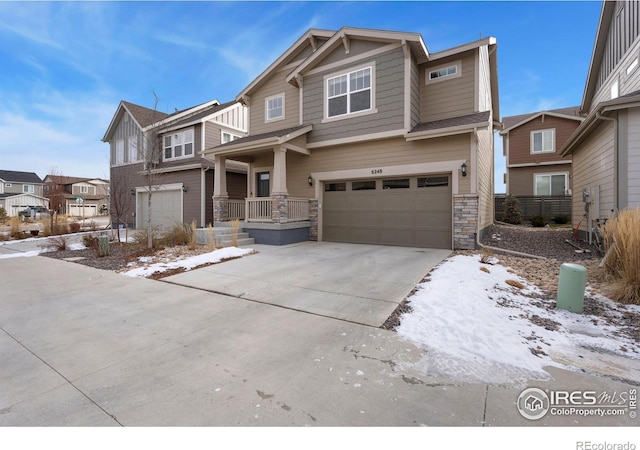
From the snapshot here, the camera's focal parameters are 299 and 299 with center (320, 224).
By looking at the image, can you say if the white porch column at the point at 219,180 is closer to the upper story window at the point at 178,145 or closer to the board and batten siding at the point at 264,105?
the board and batten siding at the point at 264,105

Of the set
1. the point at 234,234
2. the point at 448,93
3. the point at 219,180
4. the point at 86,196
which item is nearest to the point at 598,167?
the point at 448,93

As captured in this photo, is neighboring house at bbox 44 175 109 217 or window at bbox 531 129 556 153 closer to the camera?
window at bbox 531 129 556 153

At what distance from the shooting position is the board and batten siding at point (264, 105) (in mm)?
12578

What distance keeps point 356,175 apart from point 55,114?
19530 mm

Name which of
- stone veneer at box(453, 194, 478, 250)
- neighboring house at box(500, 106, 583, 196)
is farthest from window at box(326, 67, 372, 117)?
neighboring house at box(500, 106, 583, 196)

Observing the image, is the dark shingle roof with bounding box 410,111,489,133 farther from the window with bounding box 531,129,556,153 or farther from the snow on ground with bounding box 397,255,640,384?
the window with bounding box 531,129,556,153

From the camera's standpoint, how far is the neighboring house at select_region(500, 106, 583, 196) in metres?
19.0

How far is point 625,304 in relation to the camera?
4184 mm

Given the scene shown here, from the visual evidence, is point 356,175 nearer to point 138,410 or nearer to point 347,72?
point 347,72

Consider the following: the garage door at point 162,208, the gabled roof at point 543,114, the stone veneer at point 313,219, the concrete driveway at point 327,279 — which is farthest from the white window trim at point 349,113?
the gabled roof at point 543,114

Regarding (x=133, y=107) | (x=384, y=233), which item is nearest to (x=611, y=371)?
(x=384, y=233)

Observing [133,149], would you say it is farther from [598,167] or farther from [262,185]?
[598,167]

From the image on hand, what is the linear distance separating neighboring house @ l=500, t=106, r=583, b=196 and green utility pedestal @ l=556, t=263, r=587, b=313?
59.4 ft

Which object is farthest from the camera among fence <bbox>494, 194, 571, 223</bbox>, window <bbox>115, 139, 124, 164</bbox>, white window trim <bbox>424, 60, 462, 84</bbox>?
window <bbox>115, 139, 124, 164</bbox>
